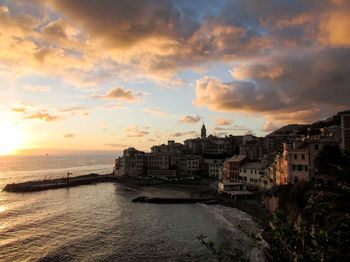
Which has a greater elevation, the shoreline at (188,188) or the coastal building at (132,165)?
the coastal building at (132,165)

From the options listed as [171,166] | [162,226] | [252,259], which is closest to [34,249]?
[162,226]

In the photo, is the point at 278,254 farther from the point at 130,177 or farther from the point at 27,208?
the point at 130,177

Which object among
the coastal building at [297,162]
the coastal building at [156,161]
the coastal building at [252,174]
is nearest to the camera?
the coastal building at [297,162]

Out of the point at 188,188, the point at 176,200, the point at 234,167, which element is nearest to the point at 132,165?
the point at 188,188

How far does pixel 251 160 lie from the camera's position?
265 feet

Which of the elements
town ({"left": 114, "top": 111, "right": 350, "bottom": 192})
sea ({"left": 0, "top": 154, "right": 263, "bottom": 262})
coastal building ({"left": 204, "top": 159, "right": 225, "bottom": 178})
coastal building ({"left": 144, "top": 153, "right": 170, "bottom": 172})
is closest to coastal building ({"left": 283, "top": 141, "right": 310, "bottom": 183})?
town ({"left": 114, "top": 111, "right": 350, "bottom": 192})

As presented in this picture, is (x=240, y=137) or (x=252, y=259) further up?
(x=240, y=137)

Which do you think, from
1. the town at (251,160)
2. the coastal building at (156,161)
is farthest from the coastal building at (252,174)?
the coastal building at (156,161)

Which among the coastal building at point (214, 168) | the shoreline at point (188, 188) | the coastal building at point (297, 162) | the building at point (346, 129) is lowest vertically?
the shoreline at point (188, 188)

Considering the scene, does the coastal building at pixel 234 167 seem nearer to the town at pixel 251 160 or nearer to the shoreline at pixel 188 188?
the town at pixel 251 160

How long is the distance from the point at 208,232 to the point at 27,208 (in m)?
45.4

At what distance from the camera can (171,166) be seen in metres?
122

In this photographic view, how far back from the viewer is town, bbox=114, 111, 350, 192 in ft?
147

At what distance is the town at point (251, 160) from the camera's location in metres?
44.8
